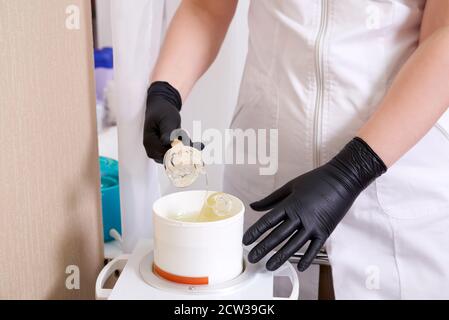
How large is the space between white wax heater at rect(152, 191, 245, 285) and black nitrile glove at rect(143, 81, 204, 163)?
0.16m

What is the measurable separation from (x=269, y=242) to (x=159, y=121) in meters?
0.32

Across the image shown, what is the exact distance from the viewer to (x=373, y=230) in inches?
41.7

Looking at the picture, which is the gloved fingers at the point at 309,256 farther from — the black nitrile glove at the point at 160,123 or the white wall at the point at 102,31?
the white wall at the point at 102,31

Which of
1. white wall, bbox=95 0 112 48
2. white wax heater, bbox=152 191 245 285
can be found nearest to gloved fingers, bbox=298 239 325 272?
white wax heater, bbox=152 191 245 285

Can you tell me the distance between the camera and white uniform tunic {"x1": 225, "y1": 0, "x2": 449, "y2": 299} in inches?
40.5

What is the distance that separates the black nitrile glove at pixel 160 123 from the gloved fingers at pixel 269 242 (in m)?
0.21

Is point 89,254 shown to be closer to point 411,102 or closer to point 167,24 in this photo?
point 167,24

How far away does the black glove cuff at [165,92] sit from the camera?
113 cm

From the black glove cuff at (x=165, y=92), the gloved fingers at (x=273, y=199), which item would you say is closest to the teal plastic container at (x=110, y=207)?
the black glove cuff at (x=165, y=92)

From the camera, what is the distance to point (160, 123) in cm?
105

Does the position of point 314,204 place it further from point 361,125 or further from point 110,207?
point 110,207

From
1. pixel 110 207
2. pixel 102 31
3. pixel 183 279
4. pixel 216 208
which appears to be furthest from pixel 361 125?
pixel 102 31

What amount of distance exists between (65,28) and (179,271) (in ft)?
Answer: 1.42

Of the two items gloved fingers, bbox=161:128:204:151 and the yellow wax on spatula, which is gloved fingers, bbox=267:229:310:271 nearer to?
the yellow wax on spatula
